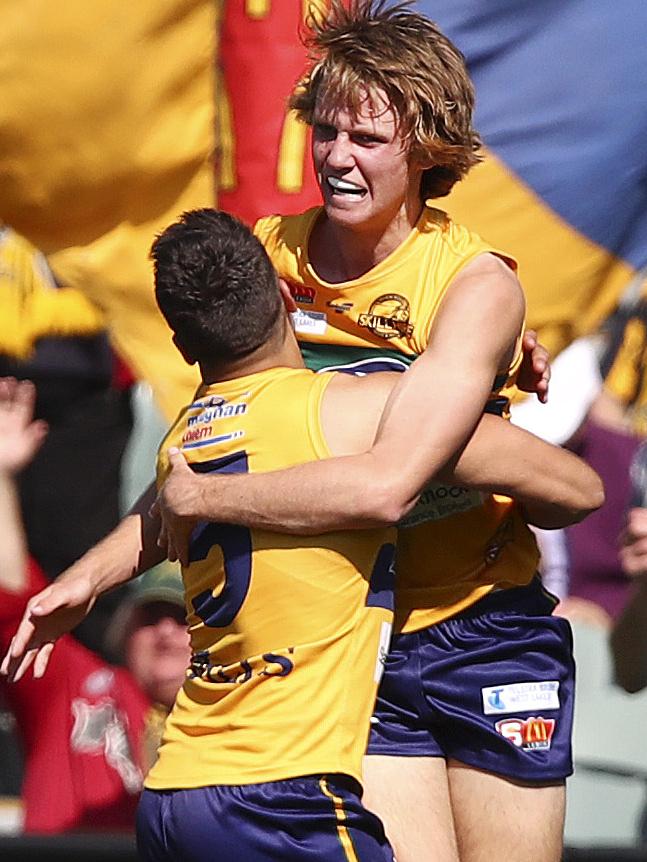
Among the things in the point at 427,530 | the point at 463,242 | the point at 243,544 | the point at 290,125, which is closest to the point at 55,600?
the point at 243,544

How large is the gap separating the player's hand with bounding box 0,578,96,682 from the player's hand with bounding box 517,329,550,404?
81 centimetres

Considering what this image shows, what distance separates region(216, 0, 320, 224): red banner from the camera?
13.9 ft

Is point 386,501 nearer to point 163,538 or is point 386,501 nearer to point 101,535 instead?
point 163,538

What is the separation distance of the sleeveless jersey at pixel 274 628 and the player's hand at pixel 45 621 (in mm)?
278

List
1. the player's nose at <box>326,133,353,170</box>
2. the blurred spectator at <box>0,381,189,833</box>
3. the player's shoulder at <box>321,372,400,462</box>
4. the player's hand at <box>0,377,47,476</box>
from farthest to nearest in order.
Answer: the player's hand at <box>0,377,47,476</box>
the blurred spectator at <box>0,381,189,833</box>
the player's nose at <box>326,133,353,170</box>
the player's shoulder at <box>321,372,400,462</box>

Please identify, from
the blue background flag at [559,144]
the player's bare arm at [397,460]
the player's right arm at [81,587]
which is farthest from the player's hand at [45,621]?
the blue background flag at [559,144]

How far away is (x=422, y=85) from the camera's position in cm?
261

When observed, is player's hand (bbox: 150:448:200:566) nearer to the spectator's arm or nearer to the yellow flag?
the yellow flag

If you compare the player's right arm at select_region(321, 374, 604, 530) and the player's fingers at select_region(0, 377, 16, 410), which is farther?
the player's fingers at select_region(0, 377, 16, 410)

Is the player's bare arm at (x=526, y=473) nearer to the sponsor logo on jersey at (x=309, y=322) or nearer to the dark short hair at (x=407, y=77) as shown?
the sponsor logo on jersey at (x=309, y=322)

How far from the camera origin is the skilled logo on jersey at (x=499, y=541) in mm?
2830

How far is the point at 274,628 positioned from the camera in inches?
93.0

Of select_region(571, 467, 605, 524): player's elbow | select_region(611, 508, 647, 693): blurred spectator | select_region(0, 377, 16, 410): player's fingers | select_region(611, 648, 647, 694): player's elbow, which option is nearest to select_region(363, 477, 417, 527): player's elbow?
select_region(571, 467, 605, 524): player's elbow

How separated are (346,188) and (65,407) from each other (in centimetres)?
235
